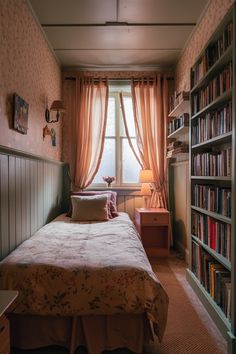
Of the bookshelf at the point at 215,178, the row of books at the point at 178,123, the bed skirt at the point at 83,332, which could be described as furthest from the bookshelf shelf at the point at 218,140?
the bed skirt at the point at 83,332

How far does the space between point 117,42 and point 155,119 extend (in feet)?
3.91

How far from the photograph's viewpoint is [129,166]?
3943mm

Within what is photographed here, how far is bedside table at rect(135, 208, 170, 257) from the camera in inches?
131

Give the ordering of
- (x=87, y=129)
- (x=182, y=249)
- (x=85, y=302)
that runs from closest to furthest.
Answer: (x=85, y=302)
(x=182, y=249)
(x=87, y=129)

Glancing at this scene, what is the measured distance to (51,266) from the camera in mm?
1532

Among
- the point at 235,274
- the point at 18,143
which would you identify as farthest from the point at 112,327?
the point at 18,143

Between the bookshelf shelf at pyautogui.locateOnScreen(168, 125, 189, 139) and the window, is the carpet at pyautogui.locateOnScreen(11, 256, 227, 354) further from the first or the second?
the window

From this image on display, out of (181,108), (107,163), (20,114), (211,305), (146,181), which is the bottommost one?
(211,305)

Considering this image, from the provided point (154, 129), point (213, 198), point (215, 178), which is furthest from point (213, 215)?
point (154, 129)

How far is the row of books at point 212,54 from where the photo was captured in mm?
1695

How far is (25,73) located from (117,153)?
1953 mm

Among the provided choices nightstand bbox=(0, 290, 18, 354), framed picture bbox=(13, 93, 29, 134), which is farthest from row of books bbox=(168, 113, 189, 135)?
nightstand bbox=(0, 290, 18, 354)

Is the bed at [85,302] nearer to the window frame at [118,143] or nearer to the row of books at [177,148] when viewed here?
the row of books at [177,148]

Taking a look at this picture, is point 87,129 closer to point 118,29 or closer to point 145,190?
point 145,190
